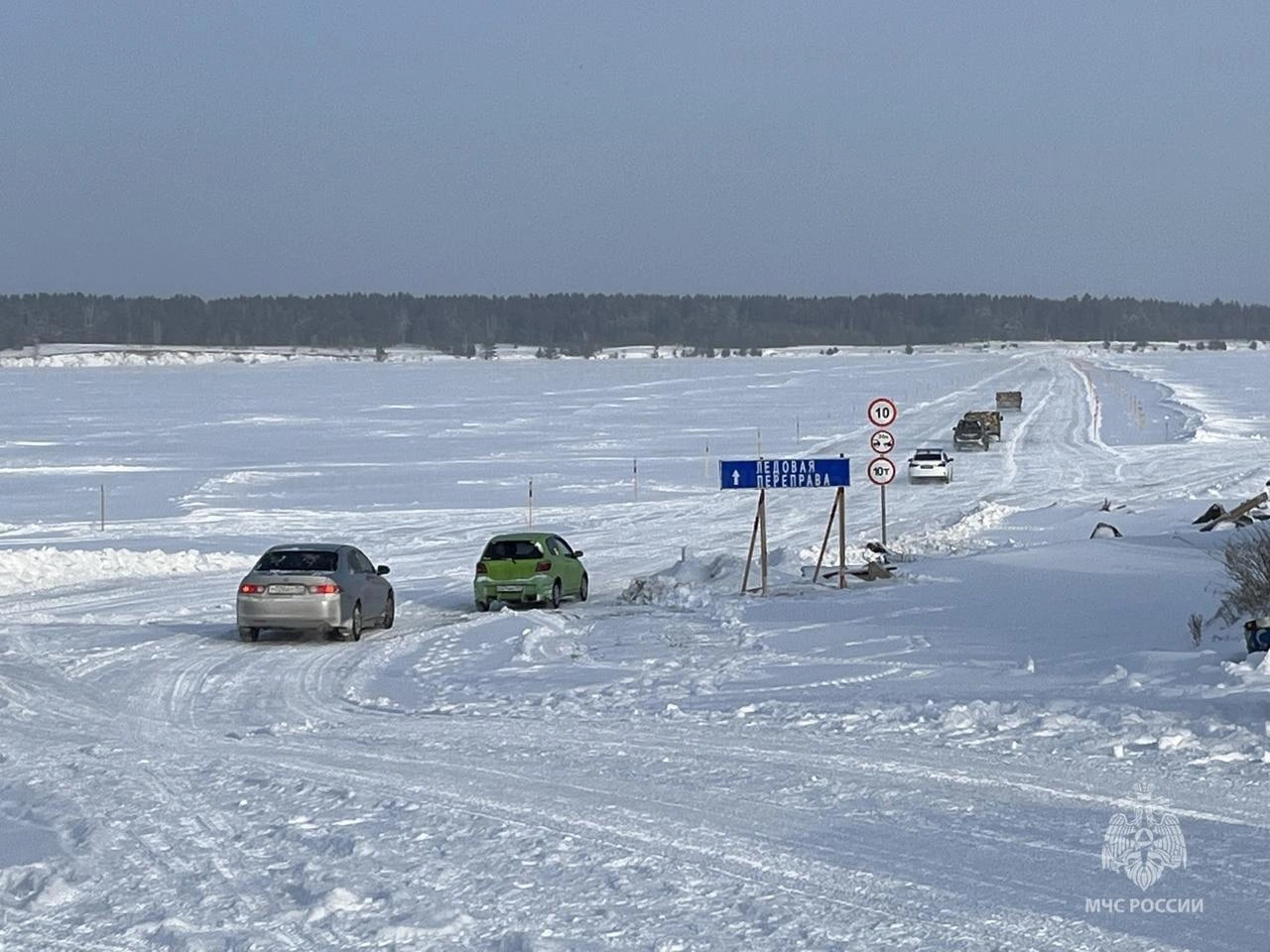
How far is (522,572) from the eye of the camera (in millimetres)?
24078

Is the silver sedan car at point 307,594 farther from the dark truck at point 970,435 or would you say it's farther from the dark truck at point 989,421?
the dark truck at point 989,421

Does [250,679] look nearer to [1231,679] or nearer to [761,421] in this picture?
[1231,679]

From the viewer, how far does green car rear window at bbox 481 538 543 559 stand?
958 inches

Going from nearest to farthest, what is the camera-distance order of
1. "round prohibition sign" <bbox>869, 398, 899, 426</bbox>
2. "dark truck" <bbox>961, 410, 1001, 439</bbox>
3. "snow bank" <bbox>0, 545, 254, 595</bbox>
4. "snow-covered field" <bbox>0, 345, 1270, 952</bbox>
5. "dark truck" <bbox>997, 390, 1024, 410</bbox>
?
1. "snow-covered field" <bbox>0, 345, 1270, 952</bbox>
2. "round prohibition sign" <bbox>869, 398, 899, 426</bbox>
3. "snow bank" <bbox>0, 545, 254, 595</bbox>
4. "dark truck" <bbox>961, 410, 1001, 439</bbox>
5. "dark truck" <bbox>997, 390, 1024, 410</bbox>

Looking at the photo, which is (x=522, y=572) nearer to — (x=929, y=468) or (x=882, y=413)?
(x=882, y=413)

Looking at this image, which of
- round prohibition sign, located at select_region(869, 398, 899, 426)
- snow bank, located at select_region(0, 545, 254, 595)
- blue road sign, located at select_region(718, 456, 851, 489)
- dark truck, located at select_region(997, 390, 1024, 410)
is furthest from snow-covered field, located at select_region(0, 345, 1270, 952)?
dark truck, located at select_region(997, 390, 1024, 410)

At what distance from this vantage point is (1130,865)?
8.24 metres

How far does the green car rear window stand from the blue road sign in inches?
129

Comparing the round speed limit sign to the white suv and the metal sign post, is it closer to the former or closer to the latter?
the metal sign post

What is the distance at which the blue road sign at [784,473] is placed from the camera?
75.1 feet

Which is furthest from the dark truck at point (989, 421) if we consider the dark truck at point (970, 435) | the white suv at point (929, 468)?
the white suv at point (929, 468)

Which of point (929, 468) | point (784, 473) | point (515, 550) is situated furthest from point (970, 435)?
point (515, 550)

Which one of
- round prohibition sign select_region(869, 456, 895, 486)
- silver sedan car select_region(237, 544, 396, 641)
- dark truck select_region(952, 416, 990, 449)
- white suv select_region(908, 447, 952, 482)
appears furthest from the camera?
dark truck select_region(952, 416, 990, 449)

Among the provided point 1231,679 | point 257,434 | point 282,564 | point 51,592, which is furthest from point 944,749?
point 257,434
